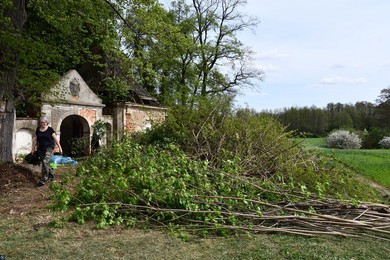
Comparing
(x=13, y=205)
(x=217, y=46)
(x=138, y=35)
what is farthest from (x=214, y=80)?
(x=13, y=205)

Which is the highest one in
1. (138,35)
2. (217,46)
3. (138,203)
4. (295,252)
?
(217,46)

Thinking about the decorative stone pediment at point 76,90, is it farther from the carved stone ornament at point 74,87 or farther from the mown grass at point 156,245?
the mown grass at point 156,245

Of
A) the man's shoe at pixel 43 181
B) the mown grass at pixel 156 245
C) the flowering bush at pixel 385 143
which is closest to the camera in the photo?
the mown grass at pixel 156 245

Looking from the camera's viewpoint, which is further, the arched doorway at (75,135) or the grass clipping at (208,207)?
the arched doorway at (75,135)

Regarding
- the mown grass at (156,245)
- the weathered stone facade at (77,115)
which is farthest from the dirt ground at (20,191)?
the weathered stone facade at (77,115)

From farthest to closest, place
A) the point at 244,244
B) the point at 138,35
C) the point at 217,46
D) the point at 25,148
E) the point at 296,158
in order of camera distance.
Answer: the point at 217,46 < the point at 25,148 < the point at 138,35 < the point at 296,158 < the point at 244,244

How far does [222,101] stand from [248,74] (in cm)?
2099

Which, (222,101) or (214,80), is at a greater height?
(214,80)

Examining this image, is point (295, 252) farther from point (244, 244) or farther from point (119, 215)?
point (119, 215)

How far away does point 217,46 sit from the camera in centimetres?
3059

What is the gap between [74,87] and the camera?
16.5 metres

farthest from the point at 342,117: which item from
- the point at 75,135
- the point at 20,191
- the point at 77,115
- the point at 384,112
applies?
the point at 20,191

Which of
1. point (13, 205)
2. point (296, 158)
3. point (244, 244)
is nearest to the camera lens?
point (244, 244)

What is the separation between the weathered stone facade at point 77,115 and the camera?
1441 centimetres
